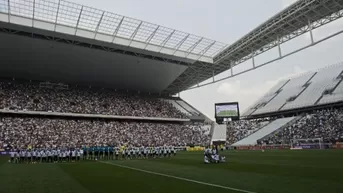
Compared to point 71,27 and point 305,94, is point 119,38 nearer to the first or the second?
point 71,27

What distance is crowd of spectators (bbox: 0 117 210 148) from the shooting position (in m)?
40.4

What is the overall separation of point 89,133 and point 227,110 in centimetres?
2518

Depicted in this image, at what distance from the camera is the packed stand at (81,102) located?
45.9 metres

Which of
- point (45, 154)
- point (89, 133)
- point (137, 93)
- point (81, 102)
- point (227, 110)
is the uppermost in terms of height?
point (137, 93)

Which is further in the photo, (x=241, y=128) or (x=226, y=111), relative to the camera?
(x=241, y=128)

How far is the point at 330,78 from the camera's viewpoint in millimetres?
53594

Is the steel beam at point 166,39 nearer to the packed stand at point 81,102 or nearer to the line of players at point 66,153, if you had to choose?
the line of players at point 66,153

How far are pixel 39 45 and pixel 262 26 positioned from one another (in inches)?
1135

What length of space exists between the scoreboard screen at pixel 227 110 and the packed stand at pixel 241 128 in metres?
5.12

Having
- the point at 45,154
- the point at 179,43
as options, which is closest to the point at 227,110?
the point at 179,43

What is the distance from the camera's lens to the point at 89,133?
46.6 metres

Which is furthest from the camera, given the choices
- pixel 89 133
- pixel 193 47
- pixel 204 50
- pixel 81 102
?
pixel 81 102

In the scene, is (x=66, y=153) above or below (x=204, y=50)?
Answer: below

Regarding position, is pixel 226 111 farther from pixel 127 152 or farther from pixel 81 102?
pixel 127 152
